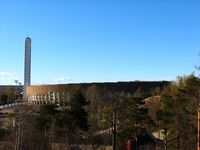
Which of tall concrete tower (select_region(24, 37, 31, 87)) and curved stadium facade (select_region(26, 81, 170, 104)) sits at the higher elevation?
tall concrete tower (select_region(24, 37, 31, 87))

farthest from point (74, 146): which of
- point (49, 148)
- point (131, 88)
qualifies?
point (131, 88)

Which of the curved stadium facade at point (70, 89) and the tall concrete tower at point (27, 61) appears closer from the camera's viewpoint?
the curved stadium facade at point (70, 89)

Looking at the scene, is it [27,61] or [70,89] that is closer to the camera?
[70,89]

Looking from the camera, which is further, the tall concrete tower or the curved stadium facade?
the tall concrete tower

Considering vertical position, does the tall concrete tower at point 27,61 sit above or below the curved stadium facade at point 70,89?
above

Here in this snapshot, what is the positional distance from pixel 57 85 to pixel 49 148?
81.5 m

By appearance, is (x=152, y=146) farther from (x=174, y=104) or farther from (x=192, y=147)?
(x=174, y=104)

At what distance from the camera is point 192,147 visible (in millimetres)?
22141

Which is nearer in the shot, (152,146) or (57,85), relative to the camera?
(152,146)

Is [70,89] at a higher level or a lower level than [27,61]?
lower

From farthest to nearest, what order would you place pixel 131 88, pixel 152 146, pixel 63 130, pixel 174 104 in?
pixel 131 88
pixel 63 130
pixel 174 104
pixel 152 146

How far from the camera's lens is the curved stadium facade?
82.2 m

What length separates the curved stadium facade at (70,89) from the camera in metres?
82.2

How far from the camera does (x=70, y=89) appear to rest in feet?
306
